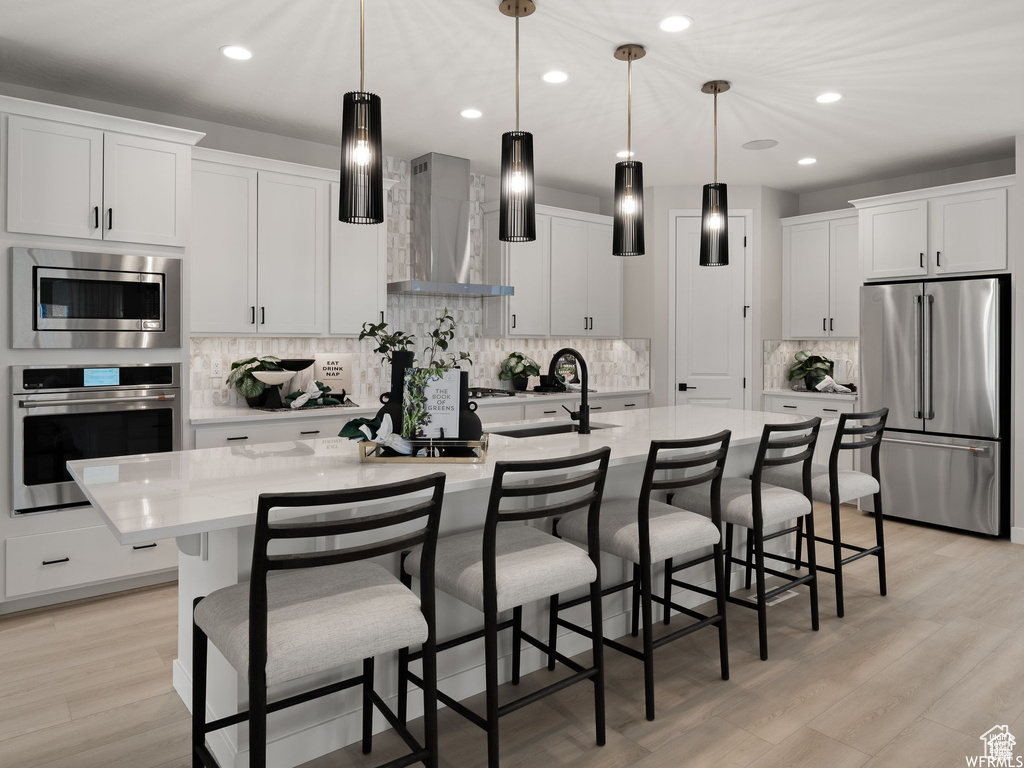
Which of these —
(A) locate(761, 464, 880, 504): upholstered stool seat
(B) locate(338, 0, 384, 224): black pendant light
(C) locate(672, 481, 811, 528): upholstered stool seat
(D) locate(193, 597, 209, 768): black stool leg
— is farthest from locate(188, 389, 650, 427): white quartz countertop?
(D) locate(193, 597, 209, 768): black stool leg

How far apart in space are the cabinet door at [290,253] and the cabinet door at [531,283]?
1.62 meters

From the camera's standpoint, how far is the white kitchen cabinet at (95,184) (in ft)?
10.9

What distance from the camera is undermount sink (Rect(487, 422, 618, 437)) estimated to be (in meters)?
3.34

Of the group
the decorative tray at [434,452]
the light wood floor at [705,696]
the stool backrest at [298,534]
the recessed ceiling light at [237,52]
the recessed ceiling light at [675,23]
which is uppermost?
the recessed ceiling light at [237,52]

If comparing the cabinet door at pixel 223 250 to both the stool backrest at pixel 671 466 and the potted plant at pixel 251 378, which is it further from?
the stool backrest at pixel 671 466

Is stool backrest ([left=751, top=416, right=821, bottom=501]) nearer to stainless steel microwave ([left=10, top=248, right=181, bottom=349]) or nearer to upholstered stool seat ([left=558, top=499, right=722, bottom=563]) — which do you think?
upholstered stool seat ([left=558, top=499, right=722, bottom=563])

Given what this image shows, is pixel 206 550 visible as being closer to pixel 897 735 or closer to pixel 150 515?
pixel 150 515

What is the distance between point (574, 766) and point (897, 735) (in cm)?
111

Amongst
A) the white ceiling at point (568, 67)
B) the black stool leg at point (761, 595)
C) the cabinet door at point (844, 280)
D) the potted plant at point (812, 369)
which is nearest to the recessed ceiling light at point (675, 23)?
the white ceiling at point (568, 67)

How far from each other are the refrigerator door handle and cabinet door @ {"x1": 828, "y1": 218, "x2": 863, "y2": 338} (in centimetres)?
85

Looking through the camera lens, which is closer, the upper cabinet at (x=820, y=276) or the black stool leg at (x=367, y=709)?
the black stool leg at (x=367, y=709)

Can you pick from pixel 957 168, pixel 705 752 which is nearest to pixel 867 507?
pixel 957 168

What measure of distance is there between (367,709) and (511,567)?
69cm

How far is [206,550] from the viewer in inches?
88.6
